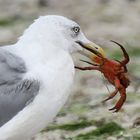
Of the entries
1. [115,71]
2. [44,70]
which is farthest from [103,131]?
[44,70]

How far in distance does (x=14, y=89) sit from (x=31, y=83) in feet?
0.46

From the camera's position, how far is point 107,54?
11.7 m

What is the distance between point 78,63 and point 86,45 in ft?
14.3

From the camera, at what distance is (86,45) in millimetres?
6980

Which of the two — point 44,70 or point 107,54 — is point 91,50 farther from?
point 107,54

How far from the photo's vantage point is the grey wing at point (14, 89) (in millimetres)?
6336

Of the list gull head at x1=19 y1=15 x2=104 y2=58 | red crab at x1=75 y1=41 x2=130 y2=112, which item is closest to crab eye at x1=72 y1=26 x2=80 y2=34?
gull head at x1=19 y1=15 x2=104 y2=58

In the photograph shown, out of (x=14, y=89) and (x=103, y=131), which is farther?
(x=103, y=131)

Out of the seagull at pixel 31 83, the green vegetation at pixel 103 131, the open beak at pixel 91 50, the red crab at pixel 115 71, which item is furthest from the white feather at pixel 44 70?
the green vegetation at pixel 103 131

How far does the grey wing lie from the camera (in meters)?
6.34

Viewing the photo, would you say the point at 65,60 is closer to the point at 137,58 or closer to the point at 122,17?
the point at 137,58

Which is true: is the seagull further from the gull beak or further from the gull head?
the gull beak

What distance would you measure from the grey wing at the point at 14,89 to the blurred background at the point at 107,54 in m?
Answer: 1.66

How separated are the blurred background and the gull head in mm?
1326
